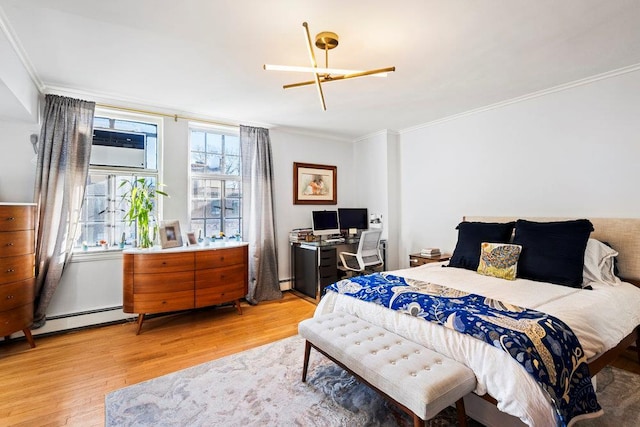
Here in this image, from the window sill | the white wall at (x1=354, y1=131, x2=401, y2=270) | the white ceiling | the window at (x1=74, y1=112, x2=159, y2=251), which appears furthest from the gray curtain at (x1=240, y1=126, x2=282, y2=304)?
the white wall at (x1=354, y1=131, x2=401, y2=270)

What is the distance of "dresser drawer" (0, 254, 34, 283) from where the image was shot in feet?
8.23

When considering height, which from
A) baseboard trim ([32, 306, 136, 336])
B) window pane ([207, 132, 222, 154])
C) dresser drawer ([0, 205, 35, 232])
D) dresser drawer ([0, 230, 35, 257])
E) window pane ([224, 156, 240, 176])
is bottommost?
baseboard trim ([32, 306, 136, 336])

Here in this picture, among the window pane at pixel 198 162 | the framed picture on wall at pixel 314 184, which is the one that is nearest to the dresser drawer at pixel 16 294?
the window pane at pixel 198 162

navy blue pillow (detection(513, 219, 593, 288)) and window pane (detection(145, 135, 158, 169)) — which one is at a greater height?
window pane (detection(145, 135, 158, 169))

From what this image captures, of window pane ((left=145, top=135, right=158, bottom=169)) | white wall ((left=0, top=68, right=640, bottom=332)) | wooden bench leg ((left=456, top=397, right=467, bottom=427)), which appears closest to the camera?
wooden bench leg ((left=456, top=397, right=467, bottom=427))

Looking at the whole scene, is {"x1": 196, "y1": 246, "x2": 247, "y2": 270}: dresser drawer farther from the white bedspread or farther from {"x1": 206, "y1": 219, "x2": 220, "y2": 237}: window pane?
the white bedspread

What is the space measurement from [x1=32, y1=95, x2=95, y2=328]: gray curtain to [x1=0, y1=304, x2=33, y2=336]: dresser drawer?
25cm

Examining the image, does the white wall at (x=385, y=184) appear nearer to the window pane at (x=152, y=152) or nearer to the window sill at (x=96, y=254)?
the window pane at (x=152, y=152)

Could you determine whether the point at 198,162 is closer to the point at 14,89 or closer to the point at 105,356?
the point at 14,89

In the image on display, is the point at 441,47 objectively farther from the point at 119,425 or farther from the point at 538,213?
the point at 119,425

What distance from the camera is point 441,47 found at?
90.7 inches

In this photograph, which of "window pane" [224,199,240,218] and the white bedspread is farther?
"window pane" [224,199,240,218]

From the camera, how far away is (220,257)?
3523 mm

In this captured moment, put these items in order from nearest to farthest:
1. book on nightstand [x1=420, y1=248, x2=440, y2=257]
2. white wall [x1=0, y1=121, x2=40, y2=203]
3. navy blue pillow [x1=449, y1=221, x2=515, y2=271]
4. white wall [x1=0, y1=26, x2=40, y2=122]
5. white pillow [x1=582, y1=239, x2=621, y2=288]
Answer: white wall [x1=0, y1=26, x2=40, y2=122] → white pillow [x1=582, y1=239, x2=621, y2=288] → white wall [x1=0, y1=121, x2=40, y2=203] → navy blue pillow [x1=449, y1=221, x2=515, y2=271] → book on nightstand [x1=420, y1=248, x2=440, y2=257]
